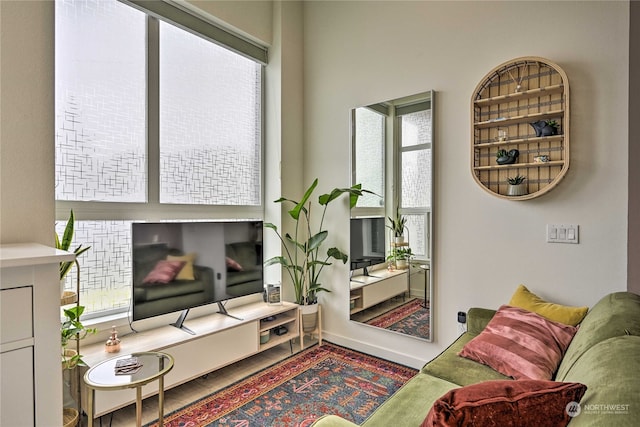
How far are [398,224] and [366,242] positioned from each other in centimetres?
40

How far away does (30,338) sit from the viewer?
3.90 feet

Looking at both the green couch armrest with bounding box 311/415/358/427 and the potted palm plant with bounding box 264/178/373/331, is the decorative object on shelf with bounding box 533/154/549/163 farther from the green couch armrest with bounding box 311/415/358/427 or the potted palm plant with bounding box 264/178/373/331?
the green couch armrest with bounding box 311/415/358/427

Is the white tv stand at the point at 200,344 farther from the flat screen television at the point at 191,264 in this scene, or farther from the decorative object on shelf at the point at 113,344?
the flat screen television at the point at 191,264

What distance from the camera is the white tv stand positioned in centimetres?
202

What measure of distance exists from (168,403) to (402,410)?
1640 millimetres

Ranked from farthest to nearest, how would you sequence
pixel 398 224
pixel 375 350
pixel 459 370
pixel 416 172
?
pixel 375 350 → pixel 398 224 → pixel 416 172 → pixel 459 370

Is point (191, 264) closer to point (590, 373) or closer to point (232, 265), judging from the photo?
point (232, 265)

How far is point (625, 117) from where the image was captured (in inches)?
77.3

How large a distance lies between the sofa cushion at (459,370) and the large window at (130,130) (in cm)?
212

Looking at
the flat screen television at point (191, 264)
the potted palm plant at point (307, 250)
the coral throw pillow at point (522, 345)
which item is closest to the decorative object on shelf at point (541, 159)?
the coral throw pillow at point (522, 345)

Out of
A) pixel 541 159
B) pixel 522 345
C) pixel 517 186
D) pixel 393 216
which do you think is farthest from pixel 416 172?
pixel 522 345

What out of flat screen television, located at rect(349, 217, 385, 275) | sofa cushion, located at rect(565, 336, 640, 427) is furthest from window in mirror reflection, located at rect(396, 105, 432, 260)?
sofa cushion, located at rect(565, 336, 640, 427)

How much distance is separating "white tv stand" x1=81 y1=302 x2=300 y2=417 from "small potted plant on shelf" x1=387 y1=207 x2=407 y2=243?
1157 mm

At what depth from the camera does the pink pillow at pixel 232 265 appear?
2.81 m
